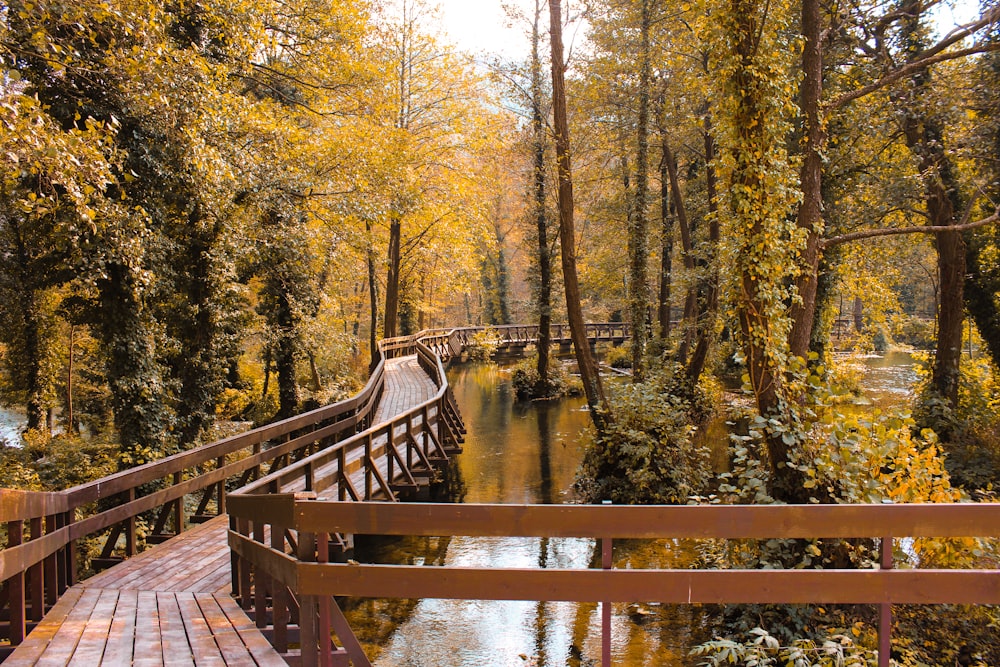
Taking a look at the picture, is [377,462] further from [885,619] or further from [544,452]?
[885,619]

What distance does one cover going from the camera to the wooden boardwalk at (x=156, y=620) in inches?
137

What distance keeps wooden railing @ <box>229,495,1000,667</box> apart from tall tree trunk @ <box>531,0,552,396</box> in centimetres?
1688

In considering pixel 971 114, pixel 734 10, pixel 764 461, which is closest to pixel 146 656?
pixel 764 461

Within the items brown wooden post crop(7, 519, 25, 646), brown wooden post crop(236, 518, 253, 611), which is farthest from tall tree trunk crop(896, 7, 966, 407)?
brown wooden post crop(7, 519, 25, 646)

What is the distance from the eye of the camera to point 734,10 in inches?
253

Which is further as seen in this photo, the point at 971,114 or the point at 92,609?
the point at 971,114

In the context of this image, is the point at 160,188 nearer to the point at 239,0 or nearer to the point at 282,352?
the point at 239,0

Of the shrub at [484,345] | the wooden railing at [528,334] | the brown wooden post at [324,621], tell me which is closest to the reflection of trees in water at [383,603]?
the brown wooden post at [324,621]

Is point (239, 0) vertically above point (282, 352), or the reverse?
point (239, 0)

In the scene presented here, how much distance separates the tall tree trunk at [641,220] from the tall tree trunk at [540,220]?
375cm

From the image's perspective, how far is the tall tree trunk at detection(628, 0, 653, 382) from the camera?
15.2 metres

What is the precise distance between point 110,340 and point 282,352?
7.06 metres

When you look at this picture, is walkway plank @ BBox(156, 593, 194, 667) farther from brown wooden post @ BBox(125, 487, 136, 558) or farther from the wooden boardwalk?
A: brown wooden post @ BBox(125, 487, 136, 558)

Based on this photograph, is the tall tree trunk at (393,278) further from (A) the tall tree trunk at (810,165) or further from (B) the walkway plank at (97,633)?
(B) the walkway plank at (97,633)
